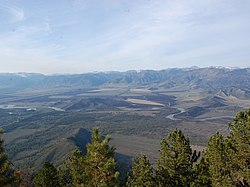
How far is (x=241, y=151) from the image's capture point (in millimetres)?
37594

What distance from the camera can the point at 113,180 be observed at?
28.3 m

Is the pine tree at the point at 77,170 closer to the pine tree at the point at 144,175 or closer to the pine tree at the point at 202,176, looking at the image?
the pine tree at the point at 144,175

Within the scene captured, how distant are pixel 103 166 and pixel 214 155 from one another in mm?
15960

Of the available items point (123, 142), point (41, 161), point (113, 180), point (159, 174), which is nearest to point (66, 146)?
point (41, 161)

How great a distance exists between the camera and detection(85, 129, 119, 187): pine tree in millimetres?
28094

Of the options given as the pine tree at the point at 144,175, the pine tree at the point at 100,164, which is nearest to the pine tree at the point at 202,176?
the pine tree at the point at 144,175

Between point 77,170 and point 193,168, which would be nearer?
point 77,170

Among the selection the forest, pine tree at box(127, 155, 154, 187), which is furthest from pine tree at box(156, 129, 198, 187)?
pine tree at box(127, 155, 154, 187)

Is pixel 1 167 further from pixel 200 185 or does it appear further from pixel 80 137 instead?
pixel 80 137

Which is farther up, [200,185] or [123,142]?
[200,185]

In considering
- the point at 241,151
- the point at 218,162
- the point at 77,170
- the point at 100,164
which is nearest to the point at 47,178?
the point at 77,170

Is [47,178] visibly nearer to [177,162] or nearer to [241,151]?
[177,162]

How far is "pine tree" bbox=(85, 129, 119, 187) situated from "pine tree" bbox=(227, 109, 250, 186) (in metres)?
16.1

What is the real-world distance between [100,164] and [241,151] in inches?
695
